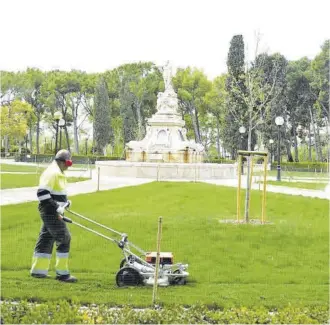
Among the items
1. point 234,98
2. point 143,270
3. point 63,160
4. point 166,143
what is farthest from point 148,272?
point 234,98

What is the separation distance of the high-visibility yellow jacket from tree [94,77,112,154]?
1908 inches

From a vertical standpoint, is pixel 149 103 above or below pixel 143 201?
above

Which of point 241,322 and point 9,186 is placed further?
point 9,186

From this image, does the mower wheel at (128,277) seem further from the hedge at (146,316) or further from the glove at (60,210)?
the hedge at (146,316)

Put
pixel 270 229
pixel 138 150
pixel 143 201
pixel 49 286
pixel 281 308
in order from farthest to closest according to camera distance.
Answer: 1. pixel 138 150
2. pixel 143 201
3. pixel 270 229
4. pixel 49 286
5. pixel 281 308

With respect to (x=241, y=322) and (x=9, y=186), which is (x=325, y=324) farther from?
(x=9, y=186)

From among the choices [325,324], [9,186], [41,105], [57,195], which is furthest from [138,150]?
[41,105]

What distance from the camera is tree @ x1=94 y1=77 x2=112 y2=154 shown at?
5441 cm

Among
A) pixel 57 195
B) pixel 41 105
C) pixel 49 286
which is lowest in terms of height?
pixel 49 286

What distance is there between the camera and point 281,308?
559 cm

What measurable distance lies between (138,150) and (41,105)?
31.5 meters

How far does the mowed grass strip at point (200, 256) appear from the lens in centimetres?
598

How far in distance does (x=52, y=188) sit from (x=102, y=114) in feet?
160

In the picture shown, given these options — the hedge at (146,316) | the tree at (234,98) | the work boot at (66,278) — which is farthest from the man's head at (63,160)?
the tree at (234,98)
